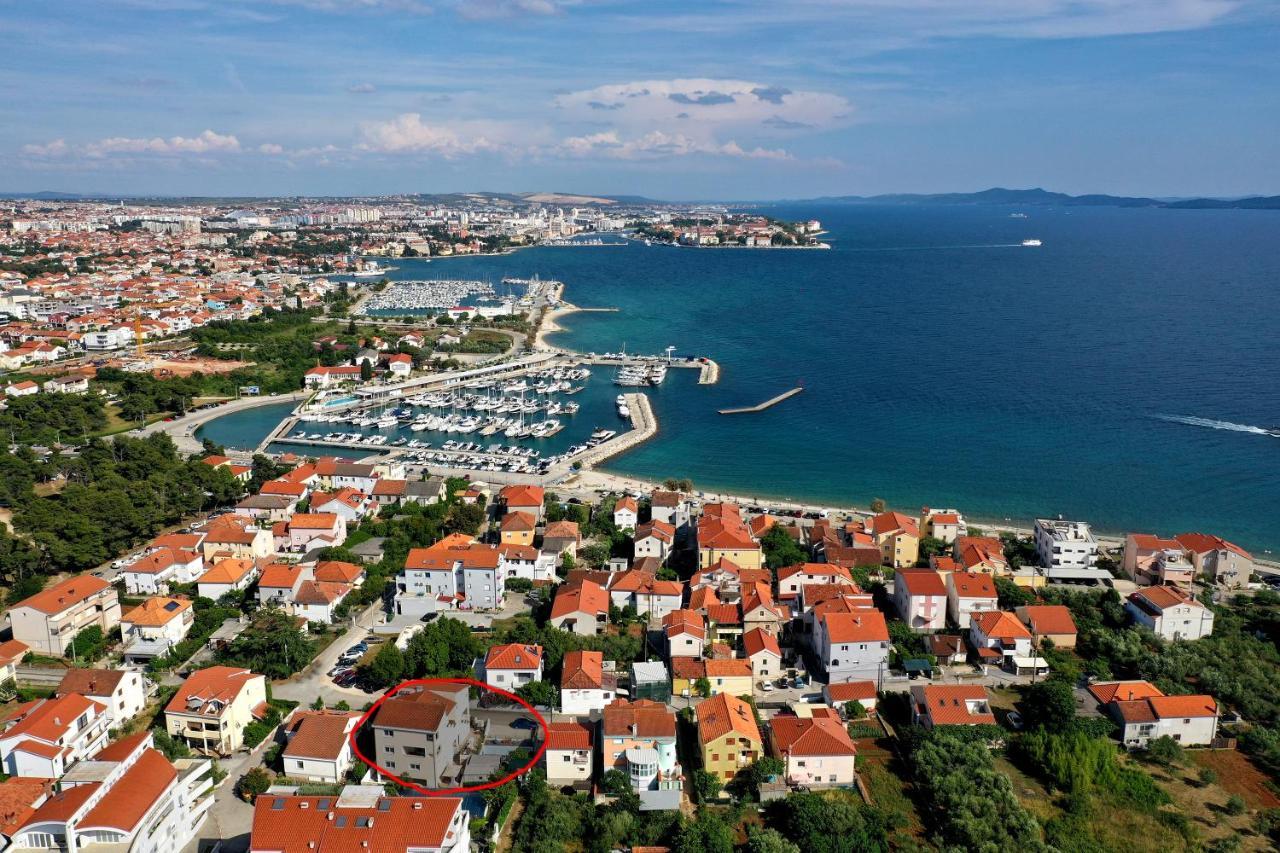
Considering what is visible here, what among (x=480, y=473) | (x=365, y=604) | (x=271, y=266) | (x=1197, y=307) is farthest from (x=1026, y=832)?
(x=271, y=266)

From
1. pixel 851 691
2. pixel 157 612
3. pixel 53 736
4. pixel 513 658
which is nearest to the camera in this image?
pixel 53 736

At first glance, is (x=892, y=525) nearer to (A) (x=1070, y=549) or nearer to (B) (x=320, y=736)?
(A) (x=1070, y=549)

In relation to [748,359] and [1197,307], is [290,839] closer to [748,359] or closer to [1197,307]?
[748,359]

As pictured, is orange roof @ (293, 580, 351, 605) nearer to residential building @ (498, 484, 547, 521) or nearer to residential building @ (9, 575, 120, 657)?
residential building @ (9, 575, 120, 657)

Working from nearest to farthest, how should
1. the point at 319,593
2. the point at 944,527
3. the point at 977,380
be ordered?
the point at 319,593 < the point at 944,527 < the point at 977,380

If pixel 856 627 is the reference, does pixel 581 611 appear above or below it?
below

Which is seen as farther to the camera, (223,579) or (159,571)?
(159,571)

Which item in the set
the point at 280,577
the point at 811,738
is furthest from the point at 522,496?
the point at 811,738
